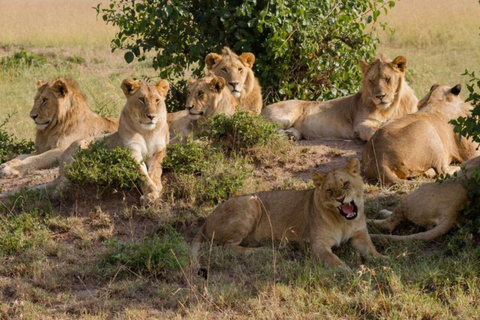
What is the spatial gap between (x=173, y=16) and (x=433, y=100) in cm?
309

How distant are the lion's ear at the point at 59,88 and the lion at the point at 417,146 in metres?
3.30

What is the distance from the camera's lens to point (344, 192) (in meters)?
5.80

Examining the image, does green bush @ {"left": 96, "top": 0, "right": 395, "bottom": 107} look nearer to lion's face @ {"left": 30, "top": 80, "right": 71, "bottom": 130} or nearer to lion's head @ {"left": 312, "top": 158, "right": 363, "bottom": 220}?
lion's face @ {"left": 30, "top": 80, "right": 71, "bottom": 130}

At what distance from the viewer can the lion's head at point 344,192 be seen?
5.81 meters

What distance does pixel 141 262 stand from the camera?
19.3 feet

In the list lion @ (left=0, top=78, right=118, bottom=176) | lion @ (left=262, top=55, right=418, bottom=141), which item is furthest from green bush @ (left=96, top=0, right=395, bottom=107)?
lion @ (left=0, top=78, right=118, bottom=176)

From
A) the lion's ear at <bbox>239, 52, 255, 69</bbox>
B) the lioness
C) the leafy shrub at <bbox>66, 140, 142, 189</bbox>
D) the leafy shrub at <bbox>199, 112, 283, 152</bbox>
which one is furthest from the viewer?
the lion's ear at <bbox>239, 52, 255, 69</bbox>

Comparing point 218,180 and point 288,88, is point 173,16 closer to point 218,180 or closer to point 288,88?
point 288,88

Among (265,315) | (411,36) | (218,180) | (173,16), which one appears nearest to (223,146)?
(218,180)

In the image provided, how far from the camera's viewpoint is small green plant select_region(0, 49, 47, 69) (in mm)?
16719

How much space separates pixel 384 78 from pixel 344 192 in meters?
3.26

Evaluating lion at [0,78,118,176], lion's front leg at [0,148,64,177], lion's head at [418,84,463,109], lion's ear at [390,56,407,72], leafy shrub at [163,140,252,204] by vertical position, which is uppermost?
lion's ear at [390,56,407,72]

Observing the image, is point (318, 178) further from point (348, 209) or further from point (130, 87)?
point (130, 87)

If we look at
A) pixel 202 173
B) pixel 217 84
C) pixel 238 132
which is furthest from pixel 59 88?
pixel 202 173
